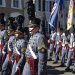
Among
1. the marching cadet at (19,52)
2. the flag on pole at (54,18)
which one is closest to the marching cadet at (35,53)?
the marching cadet at (19,52)

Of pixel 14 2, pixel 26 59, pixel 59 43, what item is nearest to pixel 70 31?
pixel 59 43

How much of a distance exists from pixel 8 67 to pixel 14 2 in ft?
107

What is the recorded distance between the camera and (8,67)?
9445mm

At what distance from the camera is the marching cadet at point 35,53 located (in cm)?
755

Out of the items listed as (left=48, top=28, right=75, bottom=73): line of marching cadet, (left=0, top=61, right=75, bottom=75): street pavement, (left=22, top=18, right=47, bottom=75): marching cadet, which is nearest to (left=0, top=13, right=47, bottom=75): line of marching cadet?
(left=22, top=18, right=47, bottom=75): marching cadet

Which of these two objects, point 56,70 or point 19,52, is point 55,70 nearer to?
point 56,70

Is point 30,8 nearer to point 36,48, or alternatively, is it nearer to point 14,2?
point 36,48

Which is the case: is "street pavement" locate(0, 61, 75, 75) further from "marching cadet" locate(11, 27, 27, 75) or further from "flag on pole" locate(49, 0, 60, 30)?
"marching cadet" locate(11, 27, 27, 75)

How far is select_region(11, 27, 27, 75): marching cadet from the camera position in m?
8.56

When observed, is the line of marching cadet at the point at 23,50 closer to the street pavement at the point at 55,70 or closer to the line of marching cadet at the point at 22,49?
the line of marching cadet at the point at 22,49

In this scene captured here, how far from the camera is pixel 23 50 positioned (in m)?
8.52

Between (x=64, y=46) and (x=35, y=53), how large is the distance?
711 cm

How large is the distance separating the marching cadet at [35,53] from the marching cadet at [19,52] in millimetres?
469

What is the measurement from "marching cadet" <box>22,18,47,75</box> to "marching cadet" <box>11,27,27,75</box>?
469 millimetres
